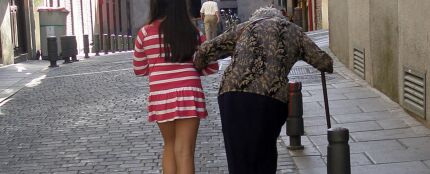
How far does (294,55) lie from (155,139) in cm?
448

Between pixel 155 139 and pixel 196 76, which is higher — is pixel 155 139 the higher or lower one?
the lower one

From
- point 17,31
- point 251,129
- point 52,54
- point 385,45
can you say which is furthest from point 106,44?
point 251,129

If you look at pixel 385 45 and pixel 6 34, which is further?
pixel 6 34

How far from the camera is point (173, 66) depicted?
563 centimetres

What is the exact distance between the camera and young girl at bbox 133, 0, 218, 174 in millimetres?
5609

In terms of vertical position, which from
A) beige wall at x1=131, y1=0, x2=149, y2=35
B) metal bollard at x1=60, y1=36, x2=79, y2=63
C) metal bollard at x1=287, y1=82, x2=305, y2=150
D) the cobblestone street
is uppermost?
beige wall at x1=131, y1=0, x2=149, y2=35

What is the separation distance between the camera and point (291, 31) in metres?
5.08

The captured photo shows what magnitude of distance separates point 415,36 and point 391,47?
1.75 metres

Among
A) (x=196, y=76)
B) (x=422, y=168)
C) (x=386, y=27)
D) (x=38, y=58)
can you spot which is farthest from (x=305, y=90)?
(x=38, y=58)

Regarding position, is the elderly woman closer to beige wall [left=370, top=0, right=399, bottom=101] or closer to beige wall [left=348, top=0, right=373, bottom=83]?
beige wall [left=370, top=0, right=399, bottom=101]

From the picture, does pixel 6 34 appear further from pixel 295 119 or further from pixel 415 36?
pixel 295 119

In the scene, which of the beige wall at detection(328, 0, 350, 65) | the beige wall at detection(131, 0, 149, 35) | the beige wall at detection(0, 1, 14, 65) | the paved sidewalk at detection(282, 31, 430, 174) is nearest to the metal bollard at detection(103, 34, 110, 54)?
the beige wall at detection(0, 1, 14, 65)

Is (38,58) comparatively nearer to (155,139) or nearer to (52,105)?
(52,105)

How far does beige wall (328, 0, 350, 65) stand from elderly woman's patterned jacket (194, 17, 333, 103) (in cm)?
981
